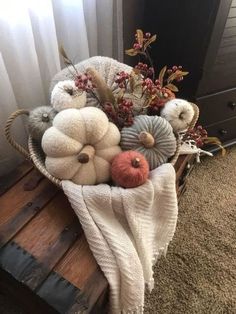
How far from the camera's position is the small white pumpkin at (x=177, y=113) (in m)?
0.79

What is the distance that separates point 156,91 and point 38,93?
1.52 ft

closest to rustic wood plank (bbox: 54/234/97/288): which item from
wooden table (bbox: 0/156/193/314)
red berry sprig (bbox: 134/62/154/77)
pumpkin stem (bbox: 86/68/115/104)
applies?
wooden table (bbox: 0/156/193/314)

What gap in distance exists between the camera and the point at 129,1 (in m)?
1.19

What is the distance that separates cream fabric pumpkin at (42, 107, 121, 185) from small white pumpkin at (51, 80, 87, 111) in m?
0.04

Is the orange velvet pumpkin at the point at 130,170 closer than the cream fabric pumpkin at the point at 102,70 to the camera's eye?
Yes

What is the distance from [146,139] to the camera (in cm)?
70

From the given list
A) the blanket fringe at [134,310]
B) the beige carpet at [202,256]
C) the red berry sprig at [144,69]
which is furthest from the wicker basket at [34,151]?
the beige carpet at [202,256]

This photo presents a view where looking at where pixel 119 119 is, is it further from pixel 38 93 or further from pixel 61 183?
pixel 38 93

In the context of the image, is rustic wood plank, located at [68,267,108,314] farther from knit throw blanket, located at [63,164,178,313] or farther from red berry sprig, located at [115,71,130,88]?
red berry sprig, located at [115,71,130,88]

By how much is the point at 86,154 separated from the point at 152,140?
185mm

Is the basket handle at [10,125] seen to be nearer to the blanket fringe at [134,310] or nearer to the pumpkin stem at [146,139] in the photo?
the pumpkin stem at [146,139]

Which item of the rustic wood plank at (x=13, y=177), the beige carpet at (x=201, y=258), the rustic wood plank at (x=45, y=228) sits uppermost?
the rustic wood plank at (x=13, y=177)

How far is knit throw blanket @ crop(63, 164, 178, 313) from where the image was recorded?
2.01ft

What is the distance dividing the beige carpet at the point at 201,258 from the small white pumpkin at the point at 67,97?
70 centimetres
